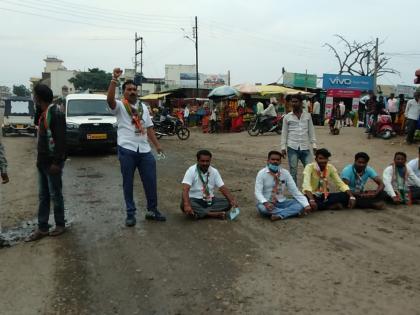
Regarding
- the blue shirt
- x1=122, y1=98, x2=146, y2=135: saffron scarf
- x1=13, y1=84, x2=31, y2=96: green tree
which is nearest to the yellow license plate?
x1=122, y1=98, x2=146, y2=135: saffron scarf

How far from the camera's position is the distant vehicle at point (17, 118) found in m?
24.7

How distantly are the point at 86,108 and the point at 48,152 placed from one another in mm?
10238

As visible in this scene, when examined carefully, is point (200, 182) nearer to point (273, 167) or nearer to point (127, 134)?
point (273, 167)

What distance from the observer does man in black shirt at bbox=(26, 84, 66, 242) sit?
18.6ft

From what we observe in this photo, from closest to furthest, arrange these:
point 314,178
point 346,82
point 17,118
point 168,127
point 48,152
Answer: point 48,152, point 314,178, point 168,127, point 17,118, point 346,82

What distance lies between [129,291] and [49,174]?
2192 millimetres

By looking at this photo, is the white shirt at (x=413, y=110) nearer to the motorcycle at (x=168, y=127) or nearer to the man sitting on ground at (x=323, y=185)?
the man sitting on ground at (x=323, y=185)

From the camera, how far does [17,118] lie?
2491 centimetres

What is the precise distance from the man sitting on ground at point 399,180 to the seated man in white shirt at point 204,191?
269cm

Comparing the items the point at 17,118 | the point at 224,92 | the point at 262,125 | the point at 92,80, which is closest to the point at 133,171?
the point at 262,125

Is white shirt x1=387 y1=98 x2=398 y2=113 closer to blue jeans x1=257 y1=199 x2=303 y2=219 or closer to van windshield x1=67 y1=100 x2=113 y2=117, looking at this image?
van windshield x1=67 y1=100 x2=113 y2=117

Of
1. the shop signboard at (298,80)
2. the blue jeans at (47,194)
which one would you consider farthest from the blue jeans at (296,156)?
the shop signboard at (298,80)

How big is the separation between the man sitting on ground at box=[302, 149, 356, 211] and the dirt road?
0.21 m

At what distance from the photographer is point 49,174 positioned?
228 inches
